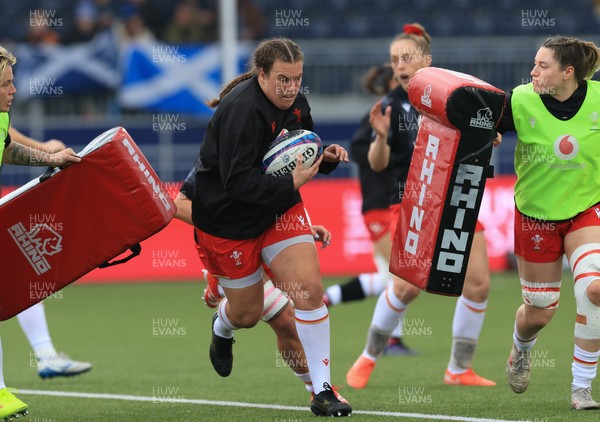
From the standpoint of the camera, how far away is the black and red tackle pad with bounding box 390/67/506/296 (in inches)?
238

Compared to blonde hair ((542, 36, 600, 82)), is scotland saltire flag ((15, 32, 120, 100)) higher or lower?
lower

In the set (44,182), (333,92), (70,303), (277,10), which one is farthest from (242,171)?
(277,10)

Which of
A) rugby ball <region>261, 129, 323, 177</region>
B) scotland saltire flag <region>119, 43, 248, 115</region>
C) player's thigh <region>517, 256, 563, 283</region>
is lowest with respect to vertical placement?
scotland saltire flag <region>119, 43, 248, 115</region>

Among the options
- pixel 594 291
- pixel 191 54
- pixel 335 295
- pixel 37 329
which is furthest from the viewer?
pixel 191 54

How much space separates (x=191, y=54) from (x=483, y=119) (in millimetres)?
12869

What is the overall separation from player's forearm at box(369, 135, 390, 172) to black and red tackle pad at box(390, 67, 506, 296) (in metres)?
1.08

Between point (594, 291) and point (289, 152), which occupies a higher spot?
point (289, 152)

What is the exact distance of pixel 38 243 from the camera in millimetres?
6273

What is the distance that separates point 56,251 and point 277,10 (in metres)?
14.1

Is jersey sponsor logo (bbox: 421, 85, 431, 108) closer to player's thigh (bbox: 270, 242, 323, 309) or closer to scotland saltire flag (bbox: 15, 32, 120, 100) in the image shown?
player's thigh (bbox: 270, 242, 323, 309)

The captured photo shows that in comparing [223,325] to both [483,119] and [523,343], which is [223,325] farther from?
[483,119]

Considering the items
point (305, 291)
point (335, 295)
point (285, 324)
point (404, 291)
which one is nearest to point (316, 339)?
point (305, 291)

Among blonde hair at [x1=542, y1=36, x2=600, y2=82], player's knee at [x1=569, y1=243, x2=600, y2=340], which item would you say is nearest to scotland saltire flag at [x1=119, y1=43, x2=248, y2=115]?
blonde hair at [x1=542, y1=36, x2=600, y2=82]

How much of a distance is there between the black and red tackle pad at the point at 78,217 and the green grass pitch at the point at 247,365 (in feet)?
2.64
